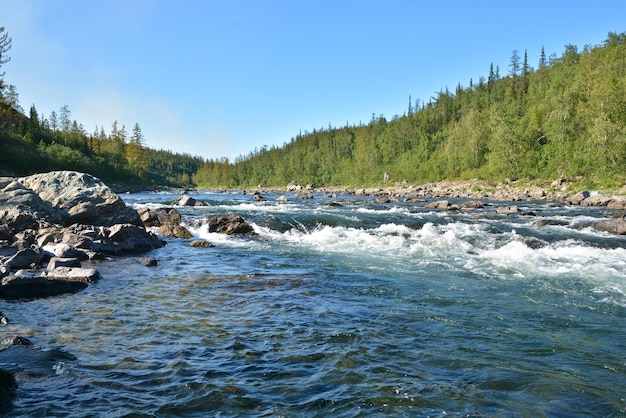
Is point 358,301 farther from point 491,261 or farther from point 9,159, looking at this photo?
point 9,159

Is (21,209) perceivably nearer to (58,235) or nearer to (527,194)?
(58,235)

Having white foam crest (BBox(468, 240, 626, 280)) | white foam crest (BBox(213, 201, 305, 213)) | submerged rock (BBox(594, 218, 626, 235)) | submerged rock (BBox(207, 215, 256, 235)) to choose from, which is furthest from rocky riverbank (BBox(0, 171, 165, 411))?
submerged rock (BBox(594, 218, 626, 235))

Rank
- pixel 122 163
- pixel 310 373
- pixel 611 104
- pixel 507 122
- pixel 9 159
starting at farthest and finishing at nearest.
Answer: pixel 122 163 → pixel 507 122 → pixel 9 159 → pixel 611 104 → pixel 310 373

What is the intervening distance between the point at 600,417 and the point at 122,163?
412ft

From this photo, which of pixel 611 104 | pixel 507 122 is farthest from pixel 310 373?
pixel 507 122

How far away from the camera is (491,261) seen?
52.5ft

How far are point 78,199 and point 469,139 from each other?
85.6 metres

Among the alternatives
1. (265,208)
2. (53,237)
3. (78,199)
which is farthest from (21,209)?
(265,208)

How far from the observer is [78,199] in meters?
22.0

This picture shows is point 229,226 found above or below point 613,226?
above

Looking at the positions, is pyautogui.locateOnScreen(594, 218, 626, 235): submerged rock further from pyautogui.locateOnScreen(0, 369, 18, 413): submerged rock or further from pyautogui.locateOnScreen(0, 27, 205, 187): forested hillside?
pyautogui.locateOnScreen(0, 27, 205, 187): forested hillside

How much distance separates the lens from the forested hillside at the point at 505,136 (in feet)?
194

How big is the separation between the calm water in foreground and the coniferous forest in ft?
151

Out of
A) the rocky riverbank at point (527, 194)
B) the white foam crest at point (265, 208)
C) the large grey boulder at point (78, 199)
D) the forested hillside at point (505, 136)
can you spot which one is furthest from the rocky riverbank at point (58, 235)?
the forested hillside at point (505, 136)
